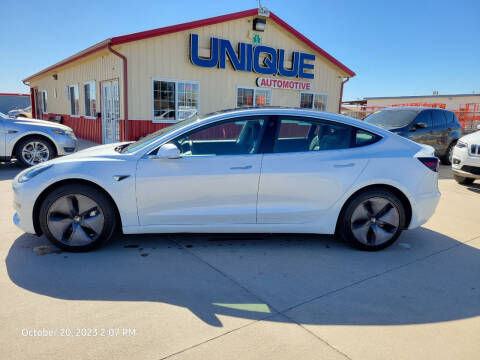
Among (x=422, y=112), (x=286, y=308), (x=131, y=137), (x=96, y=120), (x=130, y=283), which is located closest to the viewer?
(x=286, y=308)

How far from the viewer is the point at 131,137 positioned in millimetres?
11180

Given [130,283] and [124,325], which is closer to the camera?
[124,325]

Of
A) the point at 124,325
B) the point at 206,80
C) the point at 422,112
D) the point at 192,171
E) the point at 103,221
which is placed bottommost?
the point at 124,325

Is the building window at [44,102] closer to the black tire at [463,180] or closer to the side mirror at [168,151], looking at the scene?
the side mirror at [168,151]

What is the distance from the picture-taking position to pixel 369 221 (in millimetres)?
3859

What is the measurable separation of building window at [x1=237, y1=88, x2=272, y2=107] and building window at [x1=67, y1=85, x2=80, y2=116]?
7.49 meters

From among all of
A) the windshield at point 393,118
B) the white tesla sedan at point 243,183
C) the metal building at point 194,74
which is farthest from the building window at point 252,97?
the white tesla sedan at point 243,183

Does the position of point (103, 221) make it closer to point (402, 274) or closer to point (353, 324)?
point (353, 324)

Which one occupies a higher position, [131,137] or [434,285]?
[131,137]

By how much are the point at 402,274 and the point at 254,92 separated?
10961 mm

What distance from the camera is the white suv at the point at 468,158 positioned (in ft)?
23.1

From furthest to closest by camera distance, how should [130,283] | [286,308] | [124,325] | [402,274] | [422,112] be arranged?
[422,112] → [402,274] → [130,283] → [286,308] → [124,325]

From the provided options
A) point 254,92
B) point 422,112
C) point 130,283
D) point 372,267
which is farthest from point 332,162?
point 254,92

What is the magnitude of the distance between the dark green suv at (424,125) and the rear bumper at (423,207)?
17.7ft
